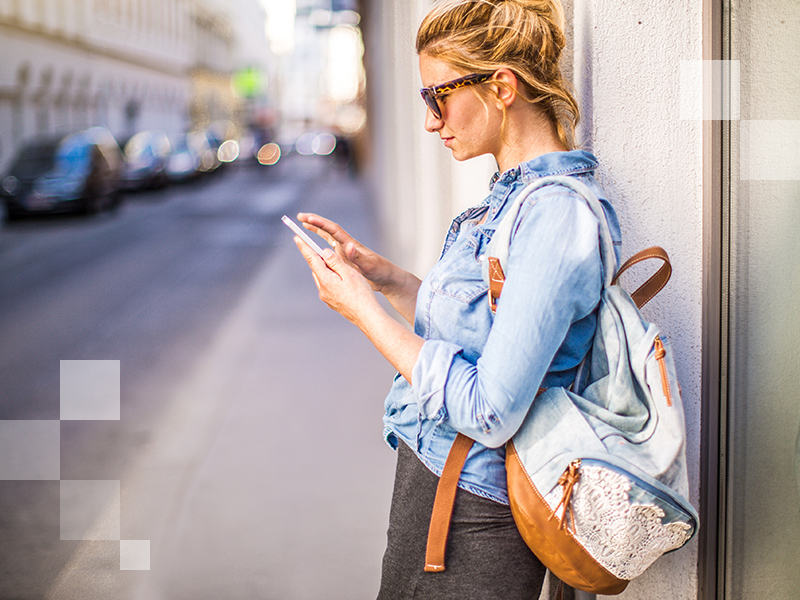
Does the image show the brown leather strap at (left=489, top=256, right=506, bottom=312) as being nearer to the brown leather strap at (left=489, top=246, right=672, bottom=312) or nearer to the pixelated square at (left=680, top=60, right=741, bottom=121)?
the brown leather strap at (left=489, top=246, right=672, bottom=312)

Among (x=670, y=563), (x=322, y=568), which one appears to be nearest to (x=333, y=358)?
(x=322, y=568)

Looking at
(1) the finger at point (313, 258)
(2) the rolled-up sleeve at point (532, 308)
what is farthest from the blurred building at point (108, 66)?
(2) the rolled-up sleeve at point (532, 308)

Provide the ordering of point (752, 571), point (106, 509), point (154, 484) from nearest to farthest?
point (752, 571), point (106, 509), point (154, 484)

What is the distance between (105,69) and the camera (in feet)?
114

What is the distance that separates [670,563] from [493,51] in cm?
142

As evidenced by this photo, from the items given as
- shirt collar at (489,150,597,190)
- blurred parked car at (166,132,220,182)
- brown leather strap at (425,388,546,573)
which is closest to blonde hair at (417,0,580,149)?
shirt collar at (489,150,597,190)

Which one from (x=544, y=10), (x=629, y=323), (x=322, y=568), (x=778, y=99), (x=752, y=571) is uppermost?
(x=544, y=10)

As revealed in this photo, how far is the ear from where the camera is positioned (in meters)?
1.43

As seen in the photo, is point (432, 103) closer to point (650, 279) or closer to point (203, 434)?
point (650, 279)

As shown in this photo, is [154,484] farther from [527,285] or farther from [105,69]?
[105,69]

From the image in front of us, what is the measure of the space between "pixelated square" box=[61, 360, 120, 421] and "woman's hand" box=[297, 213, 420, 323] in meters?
3.83

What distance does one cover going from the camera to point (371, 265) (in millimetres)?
1868

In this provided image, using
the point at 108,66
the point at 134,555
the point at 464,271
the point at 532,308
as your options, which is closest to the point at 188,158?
the point at 108,66

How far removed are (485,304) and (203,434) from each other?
3843mm
